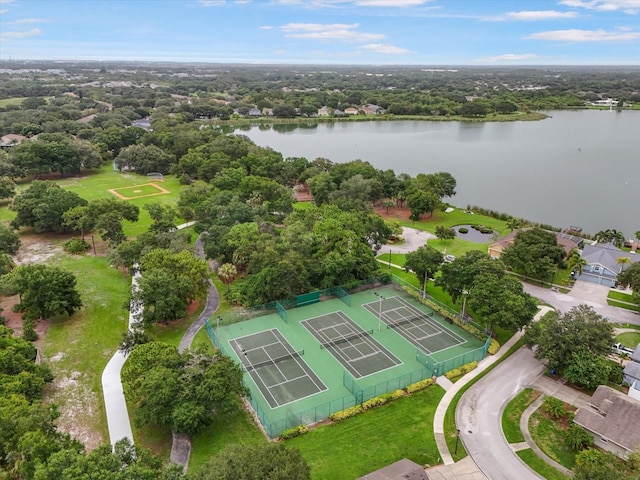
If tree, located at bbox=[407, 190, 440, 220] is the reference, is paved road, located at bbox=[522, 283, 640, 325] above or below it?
below

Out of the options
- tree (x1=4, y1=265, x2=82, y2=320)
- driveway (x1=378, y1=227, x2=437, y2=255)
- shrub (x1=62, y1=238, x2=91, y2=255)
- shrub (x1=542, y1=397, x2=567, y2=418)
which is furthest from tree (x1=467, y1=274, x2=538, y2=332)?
shrub (x1=62, y1=238, x2=91, y2=255)

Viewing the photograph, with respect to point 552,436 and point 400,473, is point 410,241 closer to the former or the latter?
point 552,436

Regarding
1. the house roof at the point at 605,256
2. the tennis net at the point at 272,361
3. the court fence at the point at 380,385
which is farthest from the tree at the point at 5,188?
the house roof at the point at 605,256

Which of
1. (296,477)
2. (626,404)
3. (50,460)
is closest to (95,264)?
(50,460)

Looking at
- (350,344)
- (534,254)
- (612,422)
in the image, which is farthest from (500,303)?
(534,254)

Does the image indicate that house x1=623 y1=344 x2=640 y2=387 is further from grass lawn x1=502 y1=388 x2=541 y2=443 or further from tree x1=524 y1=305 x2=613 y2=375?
grass lawn x1=502 y1=388 x2=541 y2=443
